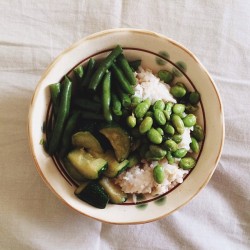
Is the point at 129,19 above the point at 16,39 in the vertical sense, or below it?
above

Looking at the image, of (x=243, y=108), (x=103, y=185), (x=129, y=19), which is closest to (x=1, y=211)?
(x=103, y=185)

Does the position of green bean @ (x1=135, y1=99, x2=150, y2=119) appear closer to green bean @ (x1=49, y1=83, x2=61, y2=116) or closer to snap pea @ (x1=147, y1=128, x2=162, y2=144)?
snap pea @ (x1=147, y1=128, x2=162, y2=144)

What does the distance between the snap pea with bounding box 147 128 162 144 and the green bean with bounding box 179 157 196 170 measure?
0.18m

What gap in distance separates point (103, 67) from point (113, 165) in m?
0.39

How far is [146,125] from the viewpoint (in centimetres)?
158

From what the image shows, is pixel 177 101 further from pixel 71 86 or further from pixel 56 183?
pixel 56 183

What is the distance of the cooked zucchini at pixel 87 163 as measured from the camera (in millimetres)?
1607

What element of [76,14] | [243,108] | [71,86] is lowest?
[243,108]

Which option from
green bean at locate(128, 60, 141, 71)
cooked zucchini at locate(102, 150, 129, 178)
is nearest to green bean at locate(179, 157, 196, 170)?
cooked zucchini at locate(102, 150, 129, 178)

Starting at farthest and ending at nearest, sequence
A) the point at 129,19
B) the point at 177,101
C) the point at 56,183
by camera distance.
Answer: the point at 129,19 < the point at 177,101 < the point at 56,183

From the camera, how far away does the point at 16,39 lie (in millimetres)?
1855

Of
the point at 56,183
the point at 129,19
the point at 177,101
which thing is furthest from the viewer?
the point at 129,19

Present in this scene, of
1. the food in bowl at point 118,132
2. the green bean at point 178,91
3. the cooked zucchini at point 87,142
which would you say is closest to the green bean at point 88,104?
the food in bowl at point 118,132

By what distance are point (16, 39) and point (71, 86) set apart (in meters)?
0.40
